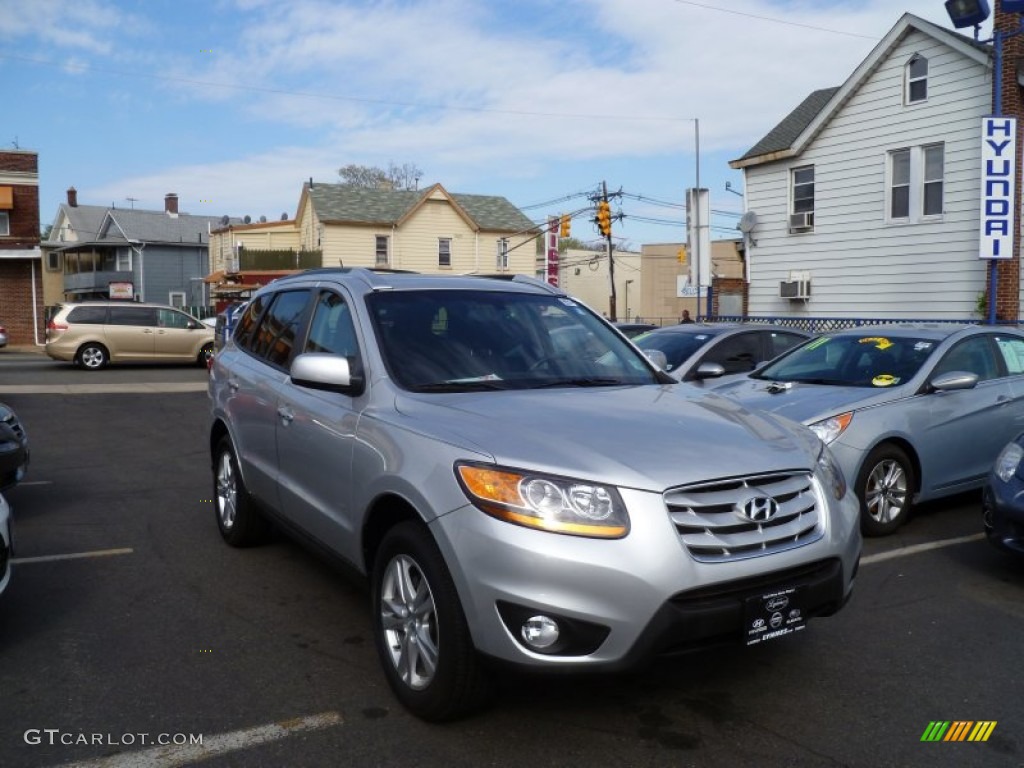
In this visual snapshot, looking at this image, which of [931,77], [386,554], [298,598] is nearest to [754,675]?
[386,554]

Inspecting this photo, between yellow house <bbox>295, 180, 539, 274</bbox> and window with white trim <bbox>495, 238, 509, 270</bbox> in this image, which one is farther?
window with white trim <bbox>495, 238, 509, 270</bbox>

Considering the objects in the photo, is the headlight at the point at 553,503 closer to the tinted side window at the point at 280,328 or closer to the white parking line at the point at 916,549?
the tinted side window at the point at 280,328

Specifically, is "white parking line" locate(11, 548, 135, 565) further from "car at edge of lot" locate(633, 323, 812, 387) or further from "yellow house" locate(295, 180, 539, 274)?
"yellow house" locate(295, 180, 539, 274)

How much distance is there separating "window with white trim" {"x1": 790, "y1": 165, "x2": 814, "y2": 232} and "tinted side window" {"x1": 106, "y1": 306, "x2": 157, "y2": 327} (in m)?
16.2

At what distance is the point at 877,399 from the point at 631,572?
422cm

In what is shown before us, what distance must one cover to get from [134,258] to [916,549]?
55189mm

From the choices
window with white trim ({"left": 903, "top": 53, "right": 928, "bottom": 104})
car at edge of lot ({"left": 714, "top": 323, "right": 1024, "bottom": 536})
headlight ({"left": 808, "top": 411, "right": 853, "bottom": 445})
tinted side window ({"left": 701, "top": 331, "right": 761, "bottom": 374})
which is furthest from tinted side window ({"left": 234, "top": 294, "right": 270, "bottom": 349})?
window with white trim ({"left": 903, "top": 53, "right": 928, "bottom": 104})

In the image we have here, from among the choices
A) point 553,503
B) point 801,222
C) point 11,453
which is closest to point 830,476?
point 553,503

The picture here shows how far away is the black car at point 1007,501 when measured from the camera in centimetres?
525

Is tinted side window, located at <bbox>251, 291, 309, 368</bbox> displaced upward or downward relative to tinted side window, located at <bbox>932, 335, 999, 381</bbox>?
upward

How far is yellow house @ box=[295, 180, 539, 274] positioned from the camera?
42.1 m

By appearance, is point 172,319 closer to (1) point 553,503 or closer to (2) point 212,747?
(2) point 212,747

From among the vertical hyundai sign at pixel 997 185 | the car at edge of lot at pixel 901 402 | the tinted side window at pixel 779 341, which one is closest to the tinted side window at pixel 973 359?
the car at edge of lot at pixel 901 402

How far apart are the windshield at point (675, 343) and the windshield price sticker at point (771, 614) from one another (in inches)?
273
